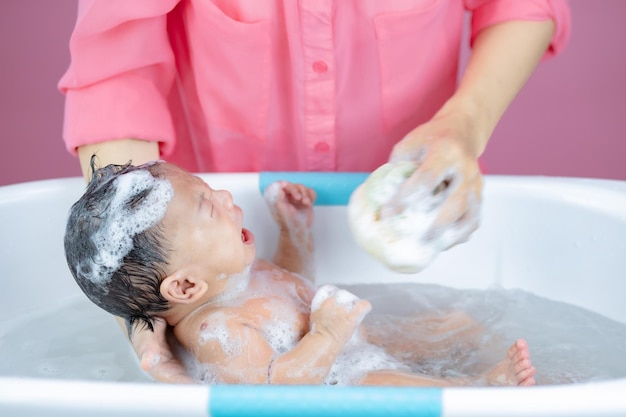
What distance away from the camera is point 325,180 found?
4.09 feet

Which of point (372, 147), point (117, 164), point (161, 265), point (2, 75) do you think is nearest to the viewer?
point (161, 265)

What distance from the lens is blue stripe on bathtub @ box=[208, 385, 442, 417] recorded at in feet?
2.27

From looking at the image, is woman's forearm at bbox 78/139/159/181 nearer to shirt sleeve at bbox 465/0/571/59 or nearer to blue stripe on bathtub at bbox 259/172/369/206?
blue stripe on bathtub at bbox 259/172/369/206

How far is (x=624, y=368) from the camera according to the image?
1034mm

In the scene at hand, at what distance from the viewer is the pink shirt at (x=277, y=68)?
1101 mm

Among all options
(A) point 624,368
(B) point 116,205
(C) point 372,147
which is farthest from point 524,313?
(B) point 116,205

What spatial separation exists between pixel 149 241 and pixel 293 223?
30 cm

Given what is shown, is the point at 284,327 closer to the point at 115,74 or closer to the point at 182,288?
the point at 182,288

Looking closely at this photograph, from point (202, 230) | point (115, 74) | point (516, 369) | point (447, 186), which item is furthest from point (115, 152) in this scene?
point (516, 369)

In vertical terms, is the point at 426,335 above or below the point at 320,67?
below

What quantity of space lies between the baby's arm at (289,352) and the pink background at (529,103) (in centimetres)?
126

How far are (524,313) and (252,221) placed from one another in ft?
1.41

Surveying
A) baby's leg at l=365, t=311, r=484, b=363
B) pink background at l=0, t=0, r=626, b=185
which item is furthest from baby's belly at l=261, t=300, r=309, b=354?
pink background at l=0, t=0, r=626, b=185

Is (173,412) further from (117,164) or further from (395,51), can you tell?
(395,51)
